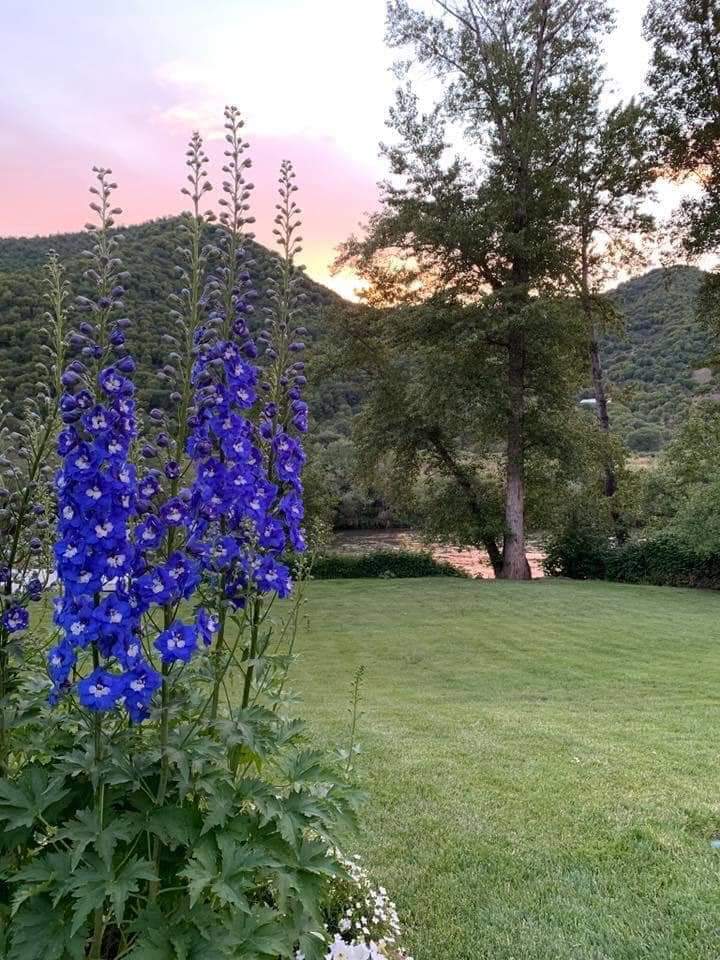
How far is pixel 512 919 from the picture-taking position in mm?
3338

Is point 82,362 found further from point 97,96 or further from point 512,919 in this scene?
point 97,96

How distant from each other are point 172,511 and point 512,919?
107 inches

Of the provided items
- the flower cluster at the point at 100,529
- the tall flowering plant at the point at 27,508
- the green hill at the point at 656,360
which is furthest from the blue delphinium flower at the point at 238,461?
the green hill at the point at 656,360

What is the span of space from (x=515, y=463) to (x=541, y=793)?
19083 millimetres

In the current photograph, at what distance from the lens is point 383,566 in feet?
90.4

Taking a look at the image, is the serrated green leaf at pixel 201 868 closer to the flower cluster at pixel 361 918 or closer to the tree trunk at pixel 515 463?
the flower cluster at pixel 361 918

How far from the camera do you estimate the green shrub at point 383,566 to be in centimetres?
2725

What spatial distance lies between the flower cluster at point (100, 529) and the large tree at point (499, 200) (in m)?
20.5

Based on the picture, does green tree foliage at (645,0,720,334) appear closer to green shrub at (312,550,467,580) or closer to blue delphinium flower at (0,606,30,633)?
green shrub at (312,550,467,580)

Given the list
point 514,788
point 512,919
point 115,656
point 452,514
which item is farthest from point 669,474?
point 115,656

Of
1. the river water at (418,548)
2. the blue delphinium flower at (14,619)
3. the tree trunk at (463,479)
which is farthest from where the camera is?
the river water at (418,548)

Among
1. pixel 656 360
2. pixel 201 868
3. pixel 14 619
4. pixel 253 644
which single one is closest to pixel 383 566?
pixel 656 360

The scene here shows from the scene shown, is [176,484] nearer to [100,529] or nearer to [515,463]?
[100,529]

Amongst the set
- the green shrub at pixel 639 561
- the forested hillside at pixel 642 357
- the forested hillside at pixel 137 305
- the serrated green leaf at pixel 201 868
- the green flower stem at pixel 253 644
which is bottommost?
the green shrub at pixel 639 561
